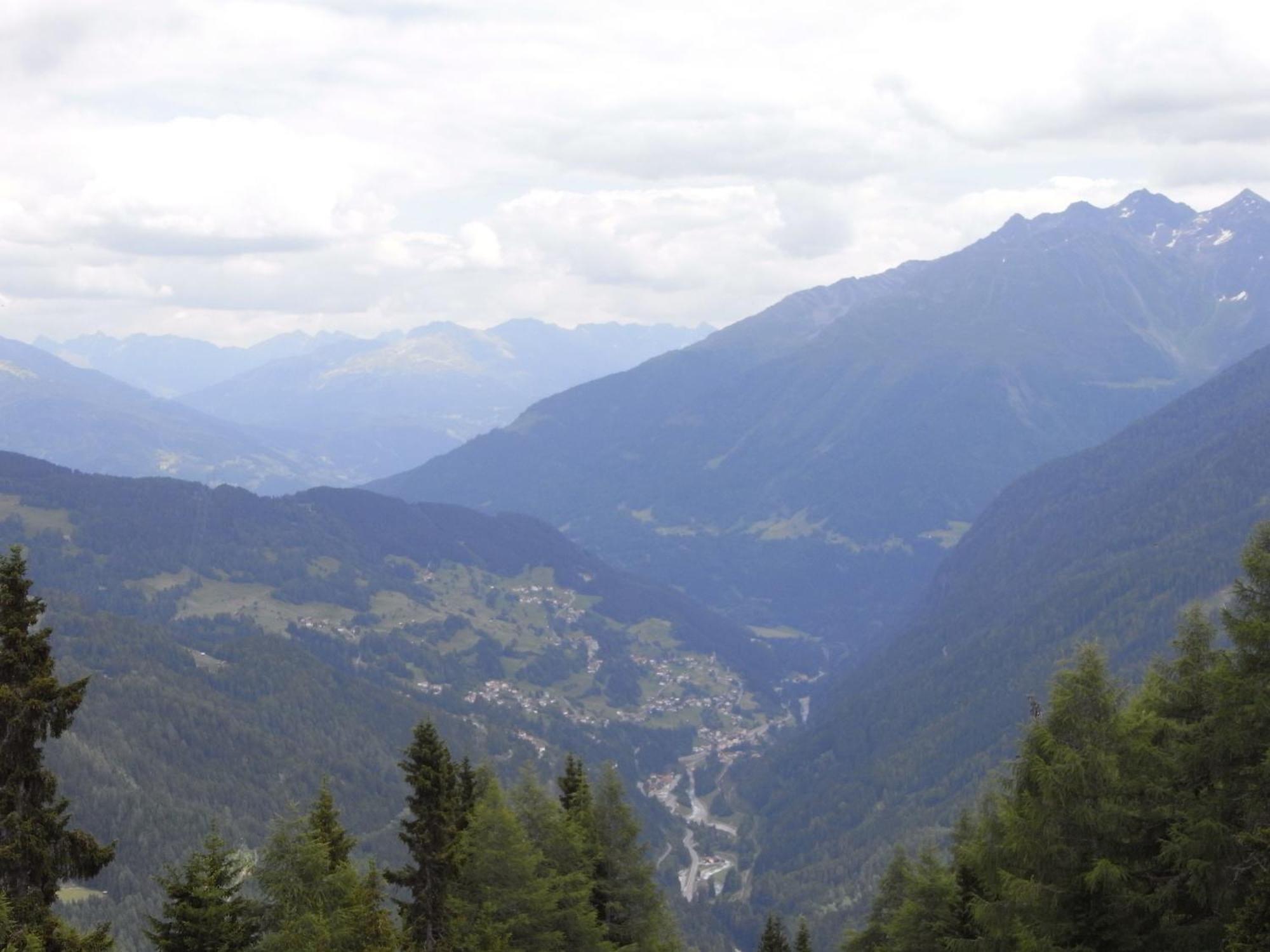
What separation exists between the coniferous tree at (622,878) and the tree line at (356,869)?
0.07 m

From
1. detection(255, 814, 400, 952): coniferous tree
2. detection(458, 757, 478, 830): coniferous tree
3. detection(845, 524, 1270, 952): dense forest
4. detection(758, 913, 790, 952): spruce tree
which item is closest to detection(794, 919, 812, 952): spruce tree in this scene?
detection(758, 913, 790, 952): spruce tree

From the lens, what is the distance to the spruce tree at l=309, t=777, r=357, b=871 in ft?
134

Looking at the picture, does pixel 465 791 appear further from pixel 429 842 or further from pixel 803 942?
pixel 803 942

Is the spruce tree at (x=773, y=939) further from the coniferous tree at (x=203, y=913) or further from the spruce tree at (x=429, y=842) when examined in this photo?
the coniferous tree at (x=203, y=913)

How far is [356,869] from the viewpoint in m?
40.3

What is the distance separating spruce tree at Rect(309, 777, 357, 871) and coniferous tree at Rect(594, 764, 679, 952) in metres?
9.88

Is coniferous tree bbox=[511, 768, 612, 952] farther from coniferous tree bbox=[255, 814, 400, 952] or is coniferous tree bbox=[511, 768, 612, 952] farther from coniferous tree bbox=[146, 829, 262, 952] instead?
coniferous tree bbox=[146, 829, 262, 952]

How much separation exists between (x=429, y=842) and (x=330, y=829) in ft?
12.0

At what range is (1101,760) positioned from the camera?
29.7 metres

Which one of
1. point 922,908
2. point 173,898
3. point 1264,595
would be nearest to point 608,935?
point 922,908

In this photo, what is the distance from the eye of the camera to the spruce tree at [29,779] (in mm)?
27688

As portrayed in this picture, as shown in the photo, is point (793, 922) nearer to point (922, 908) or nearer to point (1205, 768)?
point (922, 908)

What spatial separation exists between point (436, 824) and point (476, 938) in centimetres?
673

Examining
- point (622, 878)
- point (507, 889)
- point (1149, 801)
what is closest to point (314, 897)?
point (507, 889)
